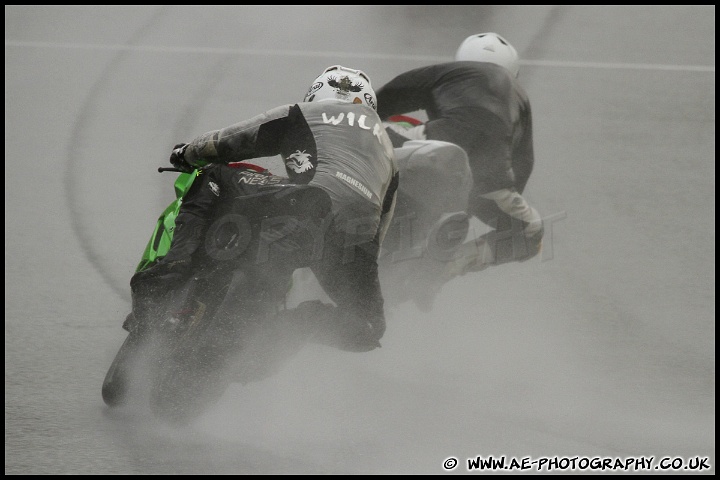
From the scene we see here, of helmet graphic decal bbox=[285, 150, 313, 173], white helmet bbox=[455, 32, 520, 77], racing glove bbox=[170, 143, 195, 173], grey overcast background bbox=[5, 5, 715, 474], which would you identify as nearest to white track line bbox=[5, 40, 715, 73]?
grey overcast background bbox=[5, 5, 715, 474]

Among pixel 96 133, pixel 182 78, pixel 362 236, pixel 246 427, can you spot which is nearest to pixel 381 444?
pixel 246 427

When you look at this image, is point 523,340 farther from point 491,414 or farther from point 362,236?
point 362,236

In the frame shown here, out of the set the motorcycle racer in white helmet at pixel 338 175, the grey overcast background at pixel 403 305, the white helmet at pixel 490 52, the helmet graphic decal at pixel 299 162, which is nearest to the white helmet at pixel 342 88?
the motorcycle racer in white helmet at pixel 338 175

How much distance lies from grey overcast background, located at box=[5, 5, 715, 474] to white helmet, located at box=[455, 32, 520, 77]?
52.4 inches

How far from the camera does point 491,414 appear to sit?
5.28 m

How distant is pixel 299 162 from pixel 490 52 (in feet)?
8.61

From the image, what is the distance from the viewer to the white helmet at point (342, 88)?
520 centimetres

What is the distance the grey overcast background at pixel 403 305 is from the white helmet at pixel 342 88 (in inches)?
49.6

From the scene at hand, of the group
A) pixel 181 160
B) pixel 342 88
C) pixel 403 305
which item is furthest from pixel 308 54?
pixel 181 160

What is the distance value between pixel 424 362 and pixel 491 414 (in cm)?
68

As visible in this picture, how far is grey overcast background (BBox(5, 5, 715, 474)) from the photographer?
191 inches

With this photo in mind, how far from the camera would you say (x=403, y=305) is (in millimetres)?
6562

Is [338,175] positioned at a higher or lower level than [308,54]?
lower

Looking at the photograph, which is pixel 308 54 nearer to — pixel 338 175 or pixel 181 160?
pixel 181 160
